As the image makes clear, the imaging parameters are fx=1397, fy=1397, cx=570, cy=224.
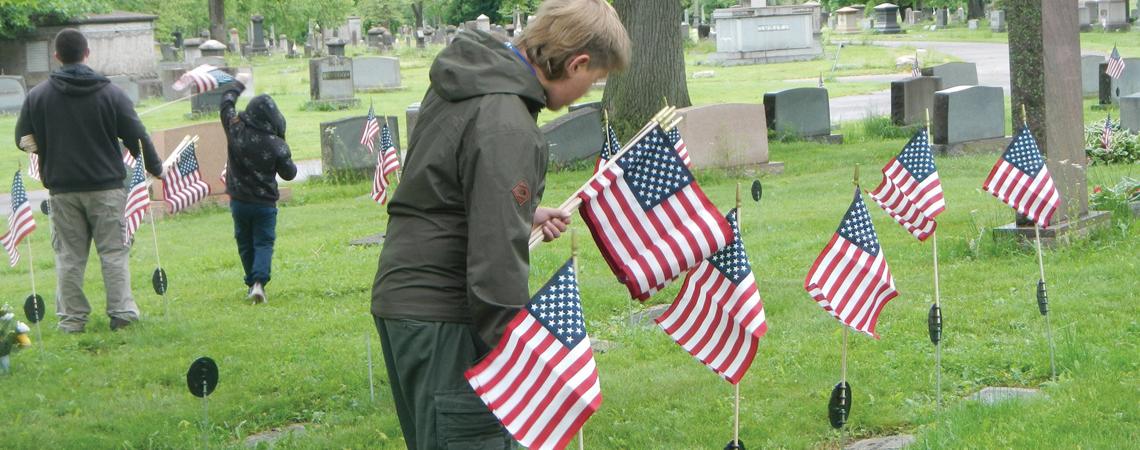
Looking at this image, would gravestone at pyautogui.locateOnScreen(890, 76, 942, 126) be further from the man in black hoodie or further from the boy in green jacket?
the boy in green jacket

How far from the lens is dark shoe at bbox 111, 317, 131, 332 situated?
935cm

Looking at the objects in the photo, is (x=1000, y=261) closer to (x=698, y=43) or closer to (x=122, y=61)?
(x=122, y=61)

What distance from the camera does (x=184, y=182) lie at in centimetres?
1238

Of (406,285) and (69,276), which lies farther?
(69,276)

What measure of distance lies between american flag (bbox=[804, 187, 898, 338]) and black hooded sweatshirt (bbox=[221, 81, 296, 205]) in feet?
17.3

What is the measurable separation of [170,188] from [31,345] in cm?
346

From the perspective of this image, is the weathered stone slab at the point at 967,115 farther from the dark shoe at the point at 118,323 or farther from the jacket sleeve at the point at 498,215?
the jacket sleeve at the point at 498,215

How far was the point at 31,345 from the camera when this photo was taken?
8.88m

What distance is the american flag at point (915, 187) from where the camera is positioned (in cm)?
691

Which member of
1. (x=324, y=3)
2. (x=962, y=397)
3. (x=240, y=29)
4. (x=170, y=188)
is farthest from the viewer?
(x=240, y=29)

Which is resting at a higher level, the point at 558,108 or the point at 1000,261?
the point at 558,108

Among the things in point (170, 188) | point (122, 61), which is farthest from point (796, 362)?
point (122, 61)

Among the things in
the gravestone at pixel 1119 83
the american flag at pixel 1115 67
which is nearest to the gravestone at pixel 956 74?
the gravestone at pixel 1119 83

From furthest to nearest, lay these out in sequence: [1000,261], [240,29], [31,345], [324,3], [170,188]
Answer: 1. [240,29]
2. [324,3]
3. [170,188]
4. [1000,261]
5. [31,345]
